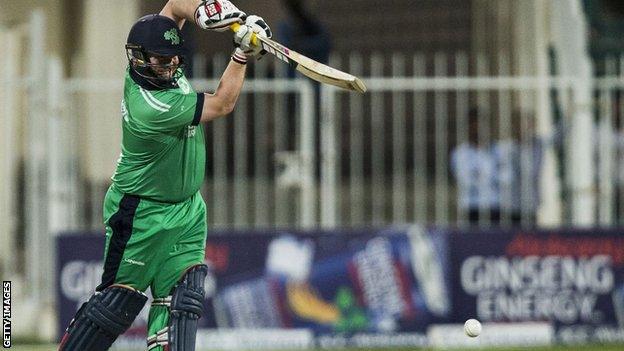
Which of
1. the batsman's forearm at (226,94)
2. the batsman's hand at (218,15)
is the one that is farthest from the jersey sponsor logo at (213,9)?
the batsman's forearm at (226,94)

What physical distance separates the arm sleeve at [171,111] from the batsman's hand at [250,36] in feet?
1.11

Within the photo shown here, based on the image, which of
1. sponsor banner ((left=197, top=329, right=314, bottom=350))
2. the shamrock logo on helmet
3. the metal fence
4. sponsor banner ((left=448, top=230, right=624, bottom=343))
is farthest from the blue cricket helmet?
sponsor banner ((left=448, top=230, right=624, bottom=343))

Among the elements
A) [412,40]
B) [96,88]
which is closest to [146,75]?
[96,88]

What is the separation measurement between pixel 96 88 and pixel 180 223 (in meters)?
5.70

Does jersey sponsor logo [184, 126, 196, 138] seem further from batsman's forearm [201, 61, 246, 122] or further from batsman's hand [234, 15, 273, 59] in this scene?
batsman's hand [234, 15, 273, 59]

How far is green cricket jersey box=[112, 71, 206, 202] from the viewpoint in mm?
8086

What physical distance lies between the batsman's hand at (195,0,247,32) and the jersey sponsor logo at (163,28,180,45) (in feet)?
0.47

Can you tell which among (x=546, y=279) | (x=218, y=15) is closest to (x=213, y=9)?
(x=218, y=15)

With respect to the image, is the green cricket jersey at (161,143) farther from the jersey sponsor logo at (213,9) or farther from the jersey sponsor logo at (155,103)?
the jersey sponsor logo at (213,9)

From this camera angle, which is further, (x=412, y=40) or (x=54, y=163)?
(x=412, y=40)

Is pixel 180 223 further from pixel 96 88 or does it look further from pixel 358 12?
pixel 358 12

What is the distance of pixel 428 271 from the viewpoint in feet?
45.3

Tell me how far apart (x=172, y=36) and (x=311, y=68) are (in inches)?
28.3

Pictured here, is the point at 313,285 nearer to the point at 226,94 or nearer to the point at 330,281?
the point at 330,281
